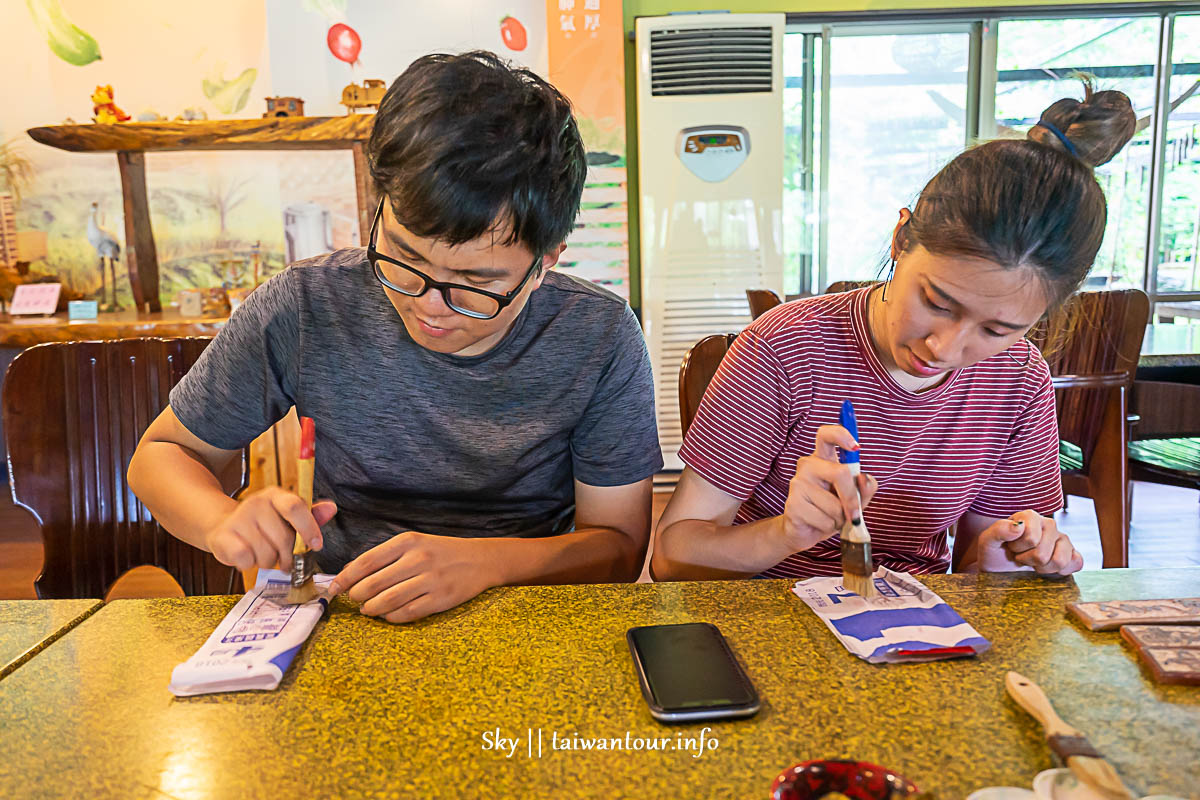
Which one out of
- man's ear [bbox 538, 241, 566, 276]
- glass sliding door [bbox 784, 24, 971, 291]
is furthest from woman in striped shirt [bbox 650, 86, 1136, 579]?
glass sliding door [bbox 784, 24, 971, 291]

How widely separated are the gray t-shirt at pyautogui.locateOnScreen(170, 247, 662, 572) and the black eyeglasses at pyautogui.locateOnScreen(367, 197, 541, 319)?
162 mm

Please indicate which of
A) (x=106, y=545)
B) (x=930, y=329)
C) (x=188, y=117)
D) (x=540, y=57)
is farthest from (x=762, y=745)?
(x=188, y=117)

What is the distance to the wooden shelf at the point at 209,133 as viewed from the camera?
11.2ft

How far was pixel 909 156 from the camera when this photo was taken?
14.1 feet

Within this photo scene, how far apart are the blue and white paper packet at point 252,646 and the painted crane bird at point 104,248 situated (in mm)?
3682

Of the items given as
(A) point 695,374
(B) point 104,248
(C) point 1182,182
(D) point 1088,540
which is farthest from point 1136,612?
(C) point 1182,182

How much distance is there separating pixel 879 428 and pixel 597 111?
3.10m

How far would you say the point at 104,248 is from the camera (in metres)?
4.00

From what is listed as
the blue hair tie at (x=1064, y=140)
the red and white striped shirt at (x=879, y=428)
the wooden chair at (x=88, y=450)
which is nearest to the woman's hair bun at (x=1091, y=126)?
the blue hair tie at (x=1064, y=140)

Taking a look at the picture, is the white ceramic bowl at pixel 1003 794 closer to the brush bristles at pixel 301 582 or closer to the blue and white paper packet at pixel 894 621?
the blue and white paper packet at pixel 894 621

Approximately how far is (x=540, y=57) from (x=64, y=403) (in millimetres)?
3189

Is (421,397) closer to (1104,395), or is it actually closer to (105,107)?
(1104,395)

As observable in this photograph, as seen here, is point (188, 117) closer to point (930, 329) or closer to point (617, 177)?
point (617, 177)

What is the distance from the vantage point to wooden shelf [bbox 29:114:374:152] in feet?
11.2
